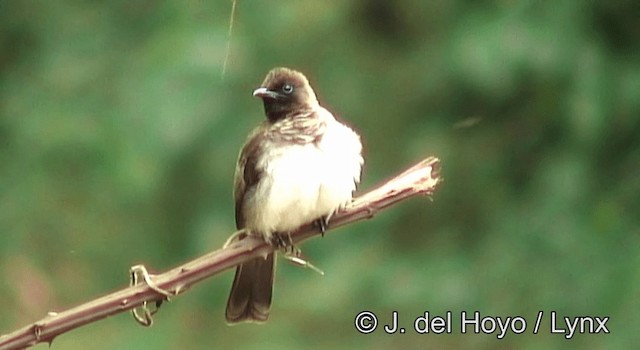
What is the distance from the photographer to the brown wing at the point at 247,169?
1.69 m

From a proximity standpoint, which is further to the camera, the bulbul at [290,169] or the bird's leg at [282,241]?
the bulbul at [290,169]

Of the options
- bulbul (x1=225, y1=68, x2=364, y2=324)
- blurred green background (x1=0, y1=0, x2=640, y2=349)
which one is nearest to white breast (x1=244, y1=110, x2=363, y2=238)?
bulbul (x1=225, y1=68, x2=364, y2=324)

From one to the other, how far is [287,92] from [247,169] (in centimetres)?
14

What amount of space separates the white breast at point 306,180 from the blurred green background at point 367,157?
89 centimetres

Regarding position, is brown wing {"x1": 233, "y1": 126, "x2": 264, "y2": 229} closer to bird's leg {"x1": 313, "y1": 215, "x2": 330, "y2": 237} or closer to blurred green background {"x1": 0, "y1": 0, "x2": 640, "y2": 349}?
bird's leg {"x1": 313, "y1": 215, "x2": 330, "y2": 237}

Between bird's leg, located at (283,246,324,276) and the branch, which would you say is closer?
the branch

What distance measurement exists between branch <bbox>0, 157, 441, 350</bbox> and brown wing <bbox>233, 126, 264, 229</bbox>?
17.9 inches

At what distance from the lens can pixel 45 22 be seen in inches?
120

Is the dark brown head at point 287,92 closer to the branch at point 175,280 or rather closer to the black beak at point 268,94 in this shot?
the black beak at point 268,94

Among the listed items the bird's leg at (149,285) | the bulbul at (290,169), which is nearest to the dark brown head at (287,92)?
the bulbul at (290,169)

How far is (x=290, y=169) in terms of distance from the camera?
1.67 metres

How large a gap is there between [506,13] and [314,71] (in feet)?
1.23

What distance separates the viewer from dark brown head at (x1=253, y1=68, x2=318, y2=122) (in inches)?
63.4

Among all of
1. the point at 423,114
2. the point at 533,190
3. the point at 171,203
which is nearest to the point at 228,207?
the point at 171,203
